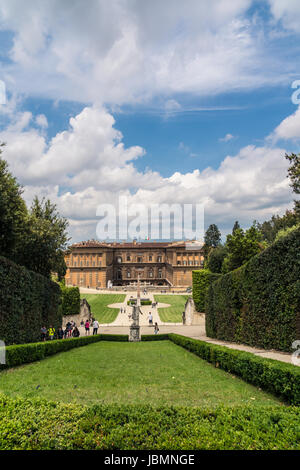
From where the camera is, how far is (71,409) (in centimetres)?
384

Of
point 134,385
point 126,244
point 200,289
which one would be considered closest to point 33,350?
point 134,385

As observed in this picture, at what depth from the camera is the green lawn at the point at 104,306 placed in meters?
37.8

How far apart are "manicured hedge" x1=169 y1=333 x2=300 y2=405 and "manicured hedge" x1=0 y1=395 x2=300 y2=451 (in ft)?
5.77

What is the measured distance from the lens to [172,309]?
4250cm

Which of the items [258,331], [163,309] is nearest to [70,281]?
[163,309]

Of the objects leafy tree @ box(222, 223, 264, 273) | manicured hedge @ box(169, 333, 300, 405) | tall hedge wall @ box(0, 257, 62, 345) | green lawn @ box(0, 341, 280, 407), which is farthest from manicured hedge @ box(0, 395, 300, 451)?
leafy tree @ box(222, 223, 264, 273)

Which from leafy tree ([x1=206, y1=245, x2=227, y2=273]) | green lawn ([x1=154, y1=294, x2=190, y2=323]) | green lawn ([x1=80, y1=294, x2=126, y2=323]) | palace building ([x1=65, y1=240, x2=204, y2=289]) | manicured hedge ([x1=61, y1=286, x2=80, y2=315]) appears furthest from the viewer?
palace building ([x1=65, y1=240, x2=204, y2=289])

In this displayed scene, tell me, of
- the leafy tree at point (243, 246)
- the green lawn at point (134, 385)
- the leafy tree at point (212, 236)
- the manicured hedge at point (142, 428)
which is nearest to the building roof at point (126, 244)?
the leafy tree at point (212, 236)

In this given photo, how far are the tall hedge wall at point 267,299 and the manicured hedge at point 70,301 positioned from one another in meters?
21.3

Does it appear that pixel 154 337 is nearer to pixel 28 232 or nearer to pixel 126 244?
pixel 28 232

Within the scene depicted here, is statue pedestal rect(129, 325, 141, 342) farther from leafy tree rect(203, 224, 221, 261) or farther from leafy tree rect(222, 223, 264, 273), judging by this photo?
leafy tree rect(203, 224, 221, 261)

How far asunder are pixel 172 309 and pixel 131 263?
145 ft

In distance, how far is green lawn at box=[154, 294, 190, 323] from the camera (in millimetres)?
37269
